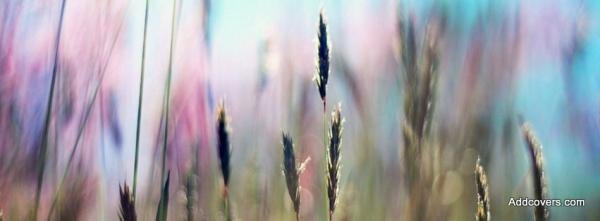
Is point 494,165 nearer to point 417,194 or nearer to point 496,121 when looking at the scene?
point 496,121

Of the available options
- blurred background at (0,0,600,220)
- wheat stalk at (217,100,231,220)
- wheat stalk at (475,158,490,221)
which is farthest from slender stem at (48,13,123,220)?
wheat stalk at (475,158,490,221)

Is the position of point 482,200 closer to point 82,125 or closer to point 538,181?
point 538,181

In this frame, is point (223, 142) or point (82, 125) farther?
point (82, 125)

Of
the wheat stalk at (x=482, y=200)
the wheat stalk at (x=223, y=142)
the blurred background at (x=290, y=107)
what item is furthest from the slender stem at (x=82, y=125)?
the wheat stalk at (x=482, y=200)

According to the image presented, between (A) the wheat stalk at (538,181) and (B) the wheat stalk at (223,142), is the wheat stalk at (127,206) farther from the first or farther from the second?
(A) the wheat stalk at (538,181)

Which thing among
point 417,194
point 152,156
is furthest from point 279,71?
point 417,194

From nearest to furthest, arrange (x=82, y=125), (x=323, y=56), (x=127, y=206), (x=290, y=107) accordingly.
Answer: (x=127, y=206), (x=323, y=56), (x=82, y=125), (x=290, y=107)

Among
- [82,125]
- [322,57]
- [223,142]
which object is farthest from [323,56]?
[82,125]

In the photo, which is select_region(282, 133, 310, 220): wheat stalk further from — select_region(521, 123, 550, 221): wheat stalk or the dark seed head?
select_region(521, 123, 550, 221): wheat stalk
